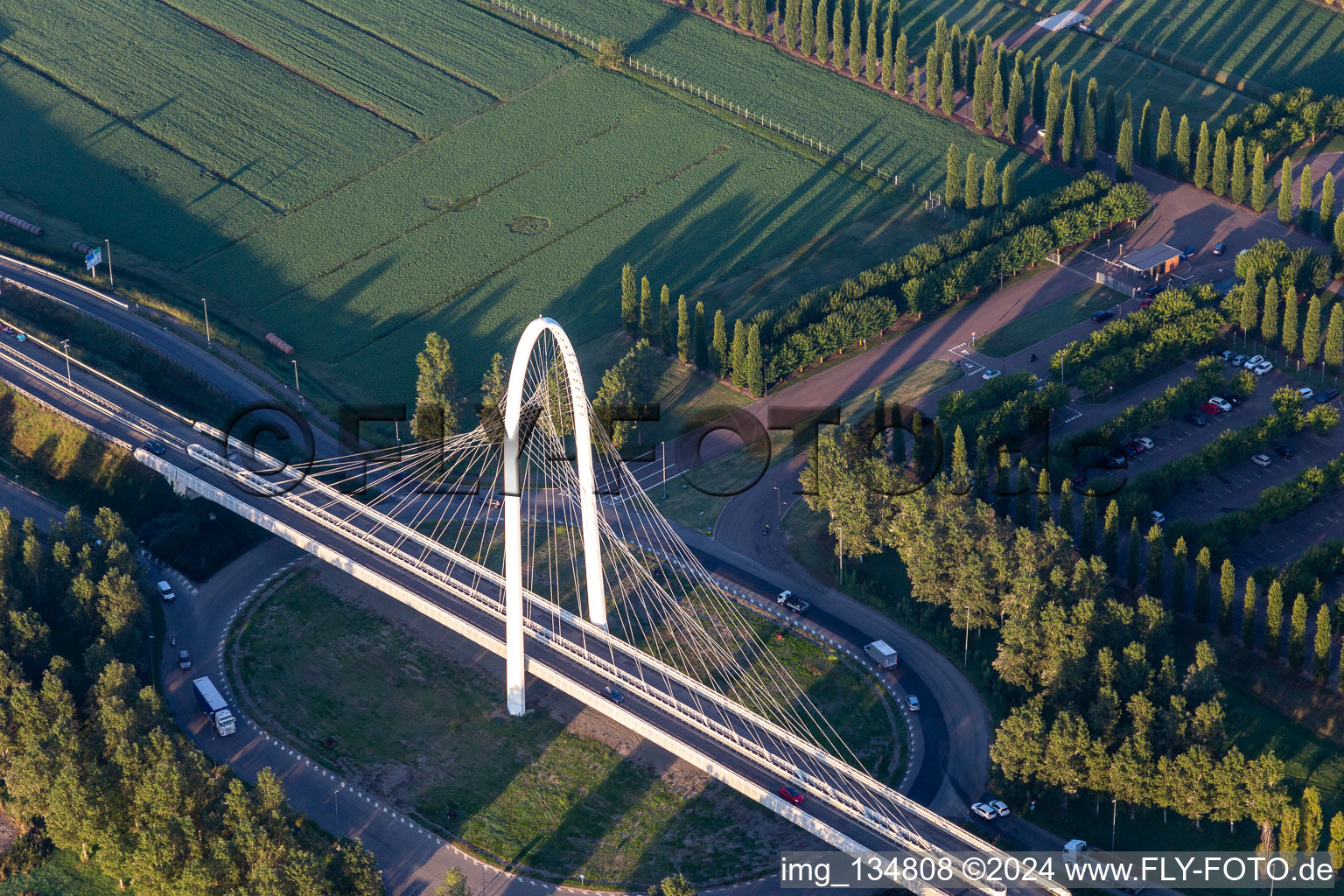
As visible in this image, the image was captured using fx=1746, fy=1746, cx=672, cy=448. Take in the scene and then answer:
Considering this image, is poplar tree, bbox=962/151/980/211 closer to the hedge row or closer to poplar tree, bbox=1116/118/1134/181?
the hedge row

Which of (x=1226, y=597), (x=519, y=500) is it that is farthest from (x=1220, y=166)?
(x=519, y=500)

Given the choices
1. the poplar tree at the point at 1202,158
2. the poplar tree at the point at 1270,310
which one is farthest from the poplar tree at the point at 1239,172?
the poplar tree at the point at 1270,310

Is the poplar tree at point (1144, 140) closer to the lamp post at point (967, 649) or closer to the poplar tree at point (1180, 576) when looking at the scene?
the poplar tree at point (1180, 576)

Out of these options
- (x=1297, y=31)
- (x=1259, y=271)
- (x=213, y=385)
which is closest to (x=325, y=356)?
(x=213, y=385)

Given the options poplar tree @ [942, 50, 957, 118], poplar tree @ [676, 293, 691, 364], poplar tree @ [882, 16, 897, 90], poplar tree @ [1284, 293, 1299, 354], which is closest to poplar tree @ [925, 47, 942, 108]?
poplar tree @ [942, 50, 957, 118]

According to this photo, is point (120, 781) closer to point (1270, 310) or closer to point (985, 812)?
point (985, 812)

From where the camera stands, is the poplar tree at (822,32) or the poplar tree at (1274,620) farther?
the poplar tree at (822,32)
